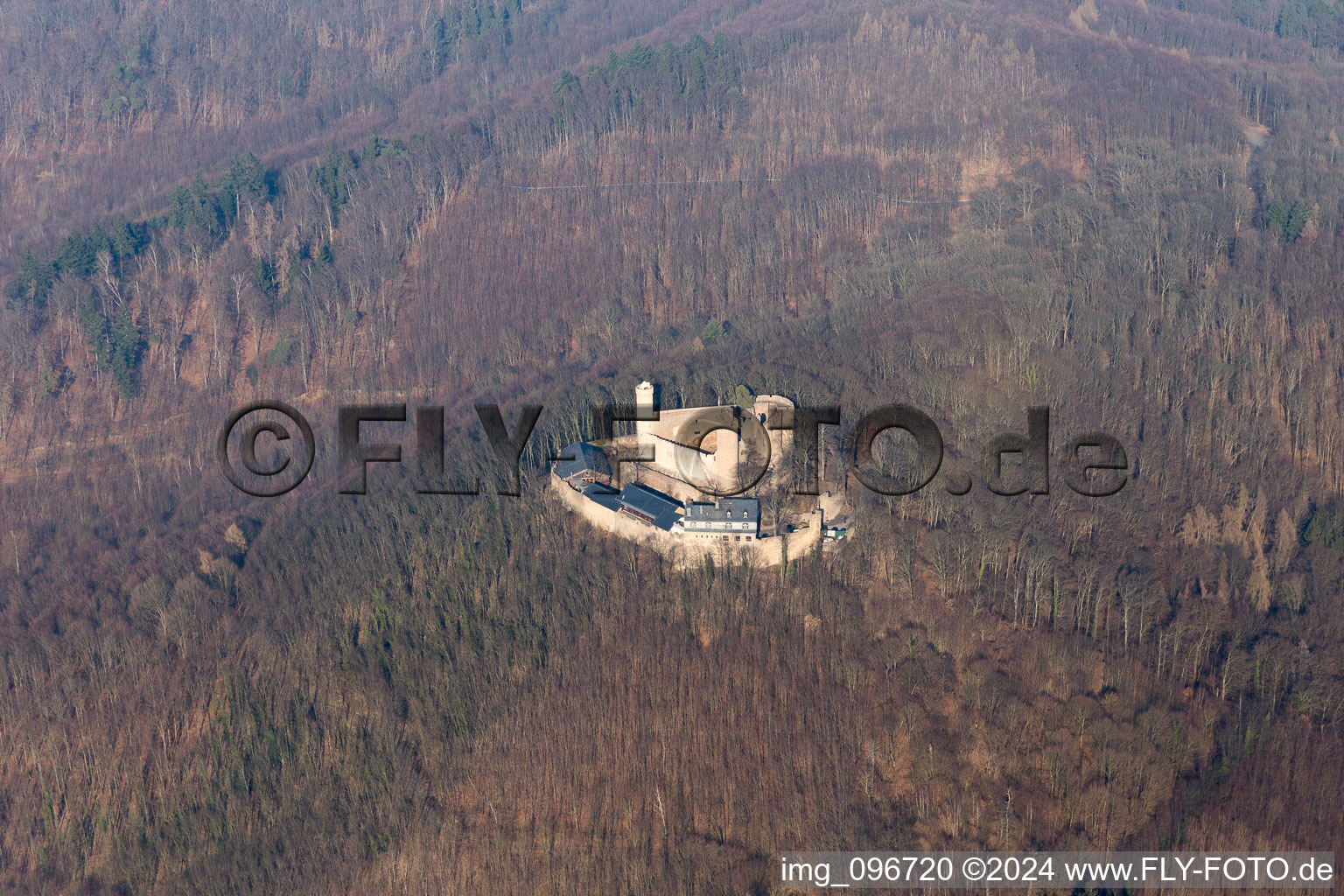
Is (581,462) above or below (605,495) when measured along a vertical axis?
above

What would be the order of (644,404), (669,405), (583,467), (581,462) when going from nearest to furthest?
(583,467) < (581,462) < (644,404) < (669,405)

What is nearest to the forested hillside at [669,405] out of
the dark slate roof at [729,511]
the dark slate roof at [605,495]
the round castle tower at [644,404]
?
the dark slate roof at [605,495]

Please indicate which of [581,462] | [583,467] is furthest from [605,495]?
[581,462]

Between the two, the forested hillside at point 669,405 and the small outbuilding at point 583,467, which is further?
the small outbuilding at point 583,467

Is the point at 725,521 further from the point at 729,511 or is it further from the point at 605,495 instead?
the point at 605,495

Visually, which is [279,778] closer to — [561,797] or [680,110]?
[561,797]

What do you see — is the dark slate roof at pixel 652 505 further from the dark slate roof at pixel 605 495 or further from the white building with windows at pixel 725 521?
the white building with windows at pixel 725 521

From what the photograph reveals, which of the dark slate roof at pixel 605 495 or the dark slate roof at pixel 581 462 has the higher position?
the dark slate roof at pixel 581 462
